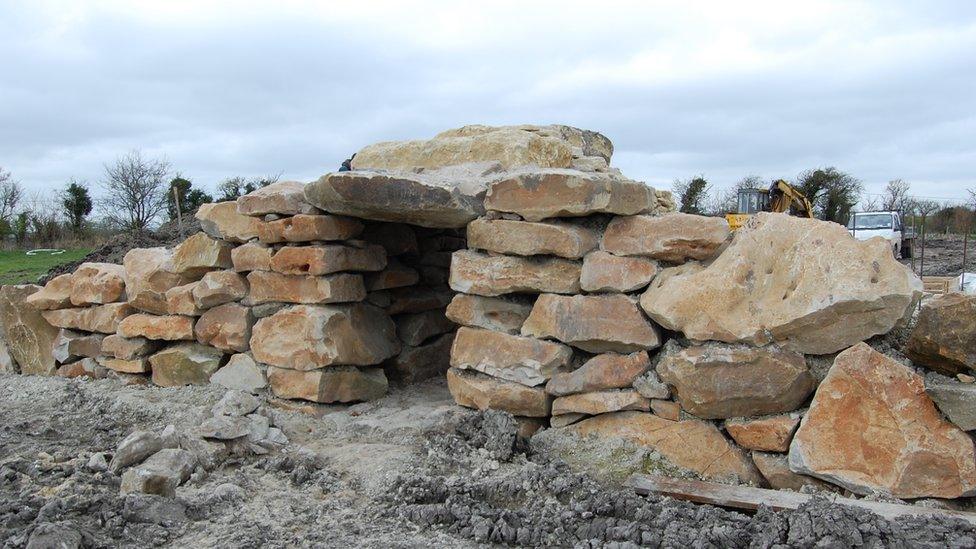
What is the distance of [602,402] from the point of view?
3.52m

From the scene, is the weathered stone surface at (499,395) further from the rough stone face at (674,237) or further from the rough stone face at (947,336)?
the rough stone face at (947,336)

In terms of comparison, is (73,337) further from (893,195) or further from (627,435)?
(893,195)

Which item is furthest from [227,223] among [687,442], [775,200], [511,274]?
[775,200]

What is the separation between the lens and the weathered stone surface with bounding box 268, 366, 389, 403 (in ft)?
14.1

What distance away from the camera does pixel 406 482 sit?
3148 millimetres

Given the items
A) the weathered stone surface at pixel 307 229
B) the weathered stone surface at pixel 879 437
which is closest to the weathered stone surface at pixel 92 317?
the weathered stone surface at pixel 307 229

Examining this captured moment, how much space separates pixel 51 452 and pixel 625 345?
2.74 meters

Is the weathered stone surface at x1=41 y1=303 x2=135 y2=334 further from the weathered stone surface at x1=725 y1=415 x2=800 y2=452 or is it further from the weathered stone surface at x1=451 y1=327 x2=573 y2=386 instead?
the weathered stone surface at x1=725 y1=415 x2=800 y2=452

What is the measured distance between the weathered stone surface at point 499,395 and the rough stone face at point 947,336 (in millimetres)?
1663

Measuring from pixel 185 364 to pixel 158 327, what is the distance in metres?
0.34

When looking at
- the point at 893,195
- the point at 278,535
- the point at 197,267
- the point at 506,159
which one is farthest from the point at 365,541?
the point at 893,195

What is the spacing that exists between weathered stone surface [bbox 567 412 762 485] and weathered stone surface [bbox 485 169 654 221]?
101 centimetres

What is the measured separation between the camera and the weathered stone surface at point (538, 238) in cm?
367

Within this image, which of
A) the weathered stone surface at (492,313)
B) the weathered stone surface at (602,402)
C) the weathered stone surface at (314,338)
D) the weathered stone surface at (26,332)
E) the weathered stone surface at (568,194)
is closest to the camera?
the weathered stone surface at (602,402)
